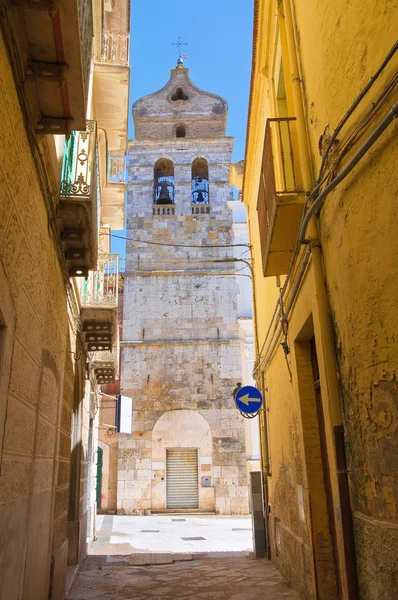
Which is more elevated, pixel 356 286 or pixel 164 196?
pixel 164 196

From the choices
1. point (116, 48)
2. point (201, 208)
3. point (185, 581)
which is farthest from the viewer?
point (201, 208)

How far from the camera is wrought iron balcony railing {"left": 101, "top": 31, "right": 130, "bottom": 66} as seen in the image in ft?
26.2

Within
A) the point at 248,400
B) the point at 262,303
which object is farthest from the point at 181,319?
the point at 248,400

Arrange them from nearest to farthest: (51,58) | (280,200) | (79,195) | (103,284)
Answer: (51,58) < (280,200) < (79,195) < (103,284)

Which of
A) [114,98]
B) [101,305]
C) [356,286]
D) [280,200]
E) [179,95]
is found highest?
[179,95]

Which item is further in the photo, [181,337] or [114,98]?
[181,337]

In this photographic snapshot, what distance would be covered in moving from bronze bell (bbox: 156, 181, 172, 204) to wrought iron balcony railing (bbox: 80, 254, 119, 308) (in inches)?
489

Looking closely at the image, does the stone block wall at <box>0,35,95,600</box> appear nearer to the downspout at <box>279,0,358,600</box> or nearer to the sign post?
the downspout at <box>279,0,358,600</box>

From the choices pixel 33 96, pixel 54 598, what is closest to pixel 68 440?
pixel 54 598

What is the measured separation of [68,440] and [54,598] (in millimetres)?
2151

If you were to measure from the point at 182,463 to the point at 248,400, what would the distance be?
9.94m

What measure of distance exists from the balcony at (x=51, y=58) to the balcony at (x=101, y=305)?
4.51m

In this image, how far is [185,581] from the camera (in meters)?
7.31

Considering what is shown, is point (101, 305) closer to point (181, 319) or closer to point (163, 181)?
point (181, 319)
